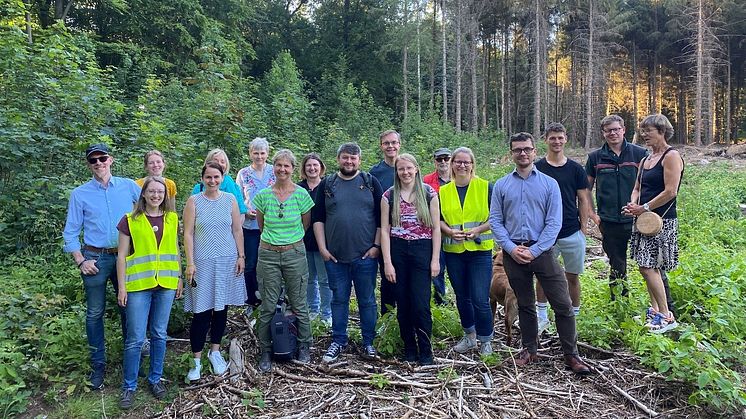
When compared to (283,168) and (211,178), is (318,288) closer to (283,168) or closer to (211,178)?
(283,168)

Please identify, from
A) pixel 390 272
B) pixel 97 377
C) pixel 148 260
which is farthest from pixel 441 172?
pixel 97 377

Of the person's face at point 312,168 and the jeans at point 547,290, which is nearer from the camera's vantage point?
the jeans at point 547,290

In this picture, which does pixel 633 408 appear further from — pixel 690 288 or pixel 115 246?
pixel 115 246

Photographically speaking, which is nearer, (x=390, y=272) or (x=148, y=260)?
(x=148, y=260)

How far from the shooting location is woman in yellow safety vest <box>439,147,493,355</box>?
4289 millimetres

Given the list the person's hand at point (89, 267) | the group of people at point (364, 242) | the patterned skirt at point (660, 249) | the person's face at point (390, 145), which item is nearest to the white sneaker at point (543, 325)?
the group of people at point (364, 242)

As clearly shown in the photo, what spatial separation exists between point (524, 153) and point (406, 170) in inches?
40.7

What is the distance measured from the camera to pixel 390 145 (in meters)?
5.10

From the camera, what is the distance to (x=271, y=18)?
3117cm

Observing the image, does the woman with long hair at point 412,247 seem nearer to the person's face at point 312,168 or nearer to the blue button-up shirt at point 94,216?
the person's face at point 312,168

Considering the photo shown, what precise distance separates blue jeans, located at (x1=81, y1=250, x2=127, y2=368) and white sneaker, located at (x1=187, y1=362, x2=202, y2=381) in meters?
0.81

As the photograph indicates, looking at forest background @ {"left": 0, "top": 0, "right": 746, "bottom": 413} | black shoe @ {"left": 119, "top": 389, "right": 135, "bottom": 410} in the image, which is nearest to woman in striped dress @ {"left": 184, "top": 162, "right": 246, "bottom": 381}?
black shoe @ {"left": 119, "top": 389, "right": 135, "bottom": 410}

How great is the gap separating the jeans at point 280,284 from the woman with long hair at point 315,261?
533 mm

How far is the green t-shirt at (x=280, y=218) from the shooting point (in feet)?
14.2
